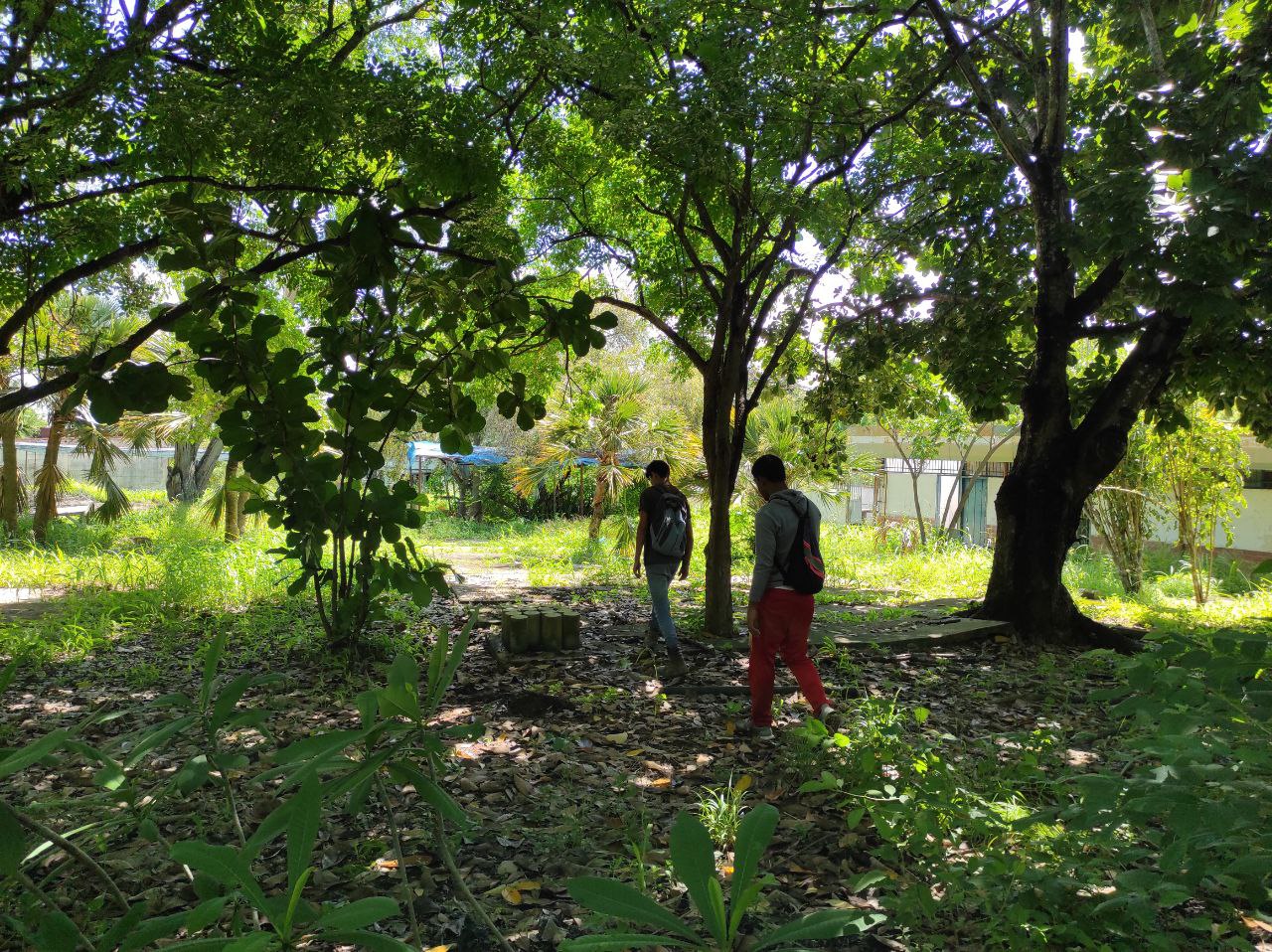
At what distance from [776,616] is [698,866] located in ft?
12.8

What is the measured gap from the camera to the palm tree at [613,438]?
16.2 m

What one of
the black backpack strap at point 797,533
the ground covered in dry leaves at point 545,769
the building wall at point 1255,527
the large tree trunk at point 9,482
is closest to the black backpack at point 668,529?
the ground covered in dry leaves at point 545,769

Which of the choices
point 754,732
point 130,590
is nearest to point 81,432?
point 130,590

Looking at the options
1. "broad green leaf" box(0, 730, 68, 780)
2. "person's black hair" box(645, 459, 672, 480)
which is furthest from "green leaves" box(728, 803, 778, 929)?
"person's black hair" box(645, 459, 672, 480)

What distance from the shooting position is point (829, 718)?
15.9ft

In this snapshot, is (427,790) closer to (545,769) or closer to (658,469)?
(545,769)

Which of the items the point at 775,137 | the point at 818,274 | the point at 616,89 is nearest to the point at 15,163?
the point at 616,89

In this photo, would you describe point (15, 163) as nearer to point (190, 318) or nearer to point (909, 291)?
point (190, 318)

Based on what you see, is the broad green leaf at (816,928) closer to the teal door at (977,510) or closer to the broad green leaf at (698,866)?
the broad green leaf at (698,866)

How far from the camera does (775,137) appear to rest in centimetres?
604

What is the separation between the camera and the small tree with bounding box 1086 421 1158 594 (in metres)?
11.7

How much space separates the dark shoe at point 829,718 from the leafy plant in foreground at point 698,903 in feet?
12.6

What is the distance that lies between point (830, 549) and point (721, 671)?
898 centimetres

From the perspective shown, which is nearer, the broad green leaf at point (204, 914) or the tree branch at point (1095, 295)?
the broad green leaf at point (204, 914)
